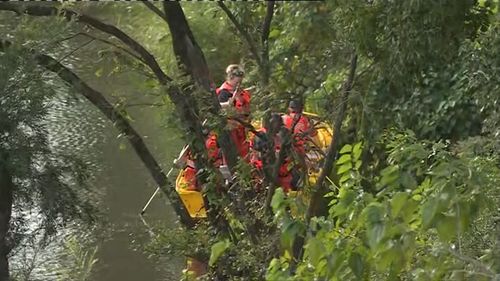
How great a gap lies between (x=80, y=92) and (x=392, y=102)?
3.20 m

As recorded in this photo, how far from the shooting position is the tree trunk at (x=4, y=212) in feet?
20.0

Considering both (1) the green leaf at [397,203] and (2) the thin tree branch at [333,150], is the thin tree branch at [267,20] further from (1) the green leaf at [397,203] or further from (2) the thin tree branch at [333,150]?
(1) the green leaf at [397,203]

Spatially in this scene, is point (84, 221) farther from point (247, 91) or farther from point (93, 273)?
point (93, 273)

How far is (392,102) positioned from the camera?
859cm

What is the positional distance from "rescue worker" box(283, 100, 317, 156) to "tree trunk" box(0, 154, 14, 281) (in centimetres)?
165

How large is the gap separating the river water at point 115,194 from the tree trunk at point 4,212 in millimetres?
327

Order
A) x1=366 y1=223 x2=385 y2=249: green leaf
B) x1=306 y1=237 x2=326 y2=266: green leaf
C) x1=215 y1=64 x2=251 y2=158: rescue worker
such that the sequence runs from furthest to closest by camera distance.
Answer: x1=215 y1=64 x2=251 y2=158: rescue worker → x1=306 y1=237 x2=326 y2=266: green leaf → x1=366 y1=223 x2=385 y2=249: green leaf

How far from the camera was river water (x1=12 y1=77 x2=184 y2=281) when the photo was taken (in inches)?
332

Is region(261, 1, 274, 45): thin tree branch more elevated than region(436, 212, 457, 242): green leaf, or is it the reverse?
region(261, 1, 274, 45): thin tree branch

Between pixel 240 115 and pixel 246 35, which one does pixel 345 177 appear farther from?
pixel 246 35

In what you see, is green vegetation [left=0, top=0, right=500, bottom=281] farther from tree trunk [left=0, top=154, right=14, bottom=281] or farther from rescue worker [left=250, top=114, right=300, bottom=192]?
rescue worker [left=250, top=114, right=300, bottom=192]

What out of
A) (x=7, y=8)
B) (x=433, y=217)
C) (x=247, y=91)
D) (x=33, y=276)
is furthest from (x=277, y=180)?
(x=33, y=276)

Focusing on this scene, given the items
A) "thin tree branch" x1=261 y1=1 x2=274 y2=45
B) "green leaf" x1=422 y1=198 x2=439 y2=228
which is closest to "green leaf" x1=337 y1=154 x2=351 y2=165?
"green leaf" x1=422 y1=198 x2=439 y2=228

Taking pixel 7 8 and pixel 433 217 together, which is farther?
pixel 7 8
